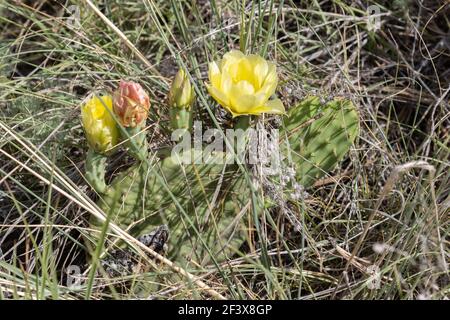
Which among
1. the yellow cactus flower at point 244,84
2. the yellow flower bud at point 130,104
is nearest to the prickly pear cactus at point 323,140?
the yellow cactus flower at point 244,84

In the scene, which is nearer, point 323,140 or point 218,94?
point 218,94

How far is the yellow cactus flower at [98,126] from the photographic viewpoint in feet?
3.89

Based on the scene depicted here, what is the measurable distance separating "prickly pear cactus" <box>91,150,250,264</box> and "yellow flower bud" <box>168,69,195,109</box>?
90mm

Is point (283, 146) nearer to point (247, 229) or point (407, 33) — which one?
point (247, 229)

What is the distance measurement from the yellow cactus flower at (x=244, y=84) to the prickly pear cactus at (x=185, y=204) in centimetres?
11

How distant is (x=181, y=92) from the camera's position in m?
1.21

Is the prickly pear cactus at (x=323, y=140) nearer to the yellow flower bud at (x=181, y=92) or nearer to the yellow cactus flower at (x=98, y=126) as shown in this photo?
the yellow flower bud at (x=181, y=92)

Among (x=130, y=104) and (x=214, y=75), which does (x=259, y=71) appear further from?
(x=130, y=104)

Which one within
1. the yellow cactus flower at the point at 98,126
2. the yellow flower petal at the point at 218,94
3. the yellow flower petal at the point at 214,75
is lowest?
the yellow cactus flower at the point at 98,126

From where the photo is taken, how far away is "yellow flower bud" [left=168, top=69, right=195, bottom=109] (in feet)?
3.96

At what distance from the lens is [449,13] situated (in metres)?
1.72

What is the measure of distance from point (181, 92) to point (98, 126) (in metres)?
0.16

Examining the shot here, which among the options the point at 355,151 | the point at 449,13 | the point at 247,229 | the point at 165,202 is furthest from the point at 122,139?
the point at 449,13

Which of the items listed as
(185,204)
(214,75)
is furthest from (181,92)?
(185,204)
